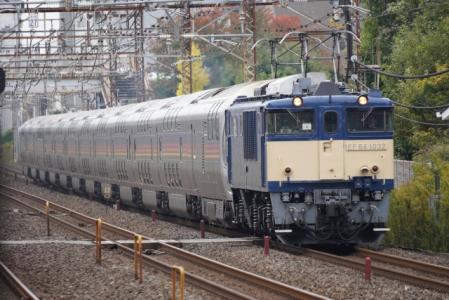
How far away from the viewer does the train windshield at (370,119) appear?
18.4 metres

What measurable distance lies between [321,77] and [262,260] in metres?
3.75

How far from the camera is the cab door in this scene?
18.1 metres

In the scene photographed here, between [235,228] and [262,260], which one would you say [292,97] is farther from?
[235,228]

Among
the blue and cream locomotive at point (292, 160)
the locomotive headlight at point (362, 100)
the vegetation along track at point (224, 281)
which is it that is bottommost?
the vegetation along track at point (224, 281)

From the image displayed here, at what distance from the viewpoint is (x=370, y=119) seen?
18.4m

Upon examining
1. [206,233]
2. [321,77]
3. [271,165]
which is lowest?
[206,233]

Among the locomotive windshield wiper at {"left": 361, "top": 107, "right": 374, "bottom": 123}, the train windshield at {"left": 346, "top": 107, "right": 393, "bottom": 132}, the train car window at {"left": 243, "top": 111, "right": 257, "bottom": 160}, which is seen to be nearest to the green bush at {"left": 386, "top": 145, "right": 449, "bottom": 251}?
the train windshield at {"left": 346, "top": 107, "right": 393, "bottom": 132}

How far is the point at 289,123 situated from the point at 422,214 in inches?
164

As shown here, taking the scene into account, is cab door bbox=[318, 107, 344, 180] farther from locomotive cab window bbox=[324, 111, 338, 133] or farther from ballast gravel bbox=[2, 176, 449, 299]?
ballast gravel bbox=[2, 176, 449, 299]

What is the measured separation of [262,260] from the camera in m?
17.5

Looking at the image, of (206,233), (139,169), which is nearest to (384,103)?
(206,233)

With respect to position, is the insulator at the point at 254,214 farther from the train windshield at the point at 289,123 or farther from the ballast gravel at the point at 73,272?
the ballast gravel at the point at 73,272

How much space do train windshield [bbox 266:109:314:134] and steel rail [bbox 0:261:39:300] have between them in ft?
15.9

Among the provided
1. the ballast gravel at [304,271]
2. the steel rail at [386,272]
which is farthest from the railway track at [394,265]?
the ballast gravel at [304,271]
